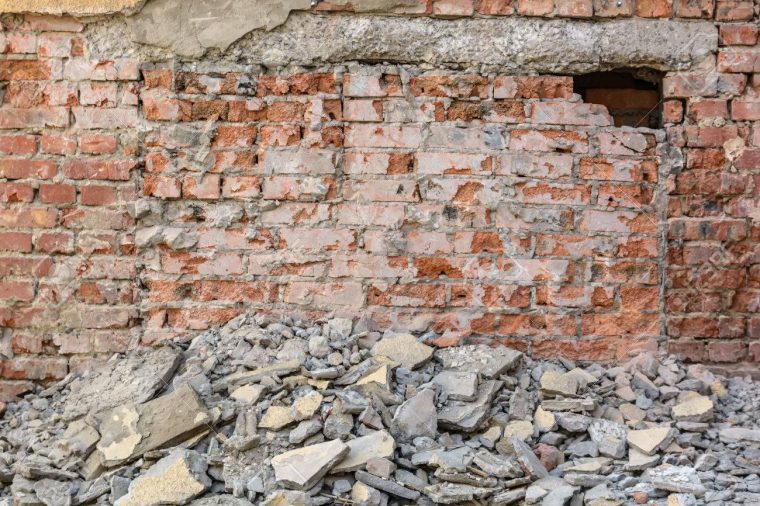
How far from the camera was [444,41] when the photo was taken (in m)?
2.59

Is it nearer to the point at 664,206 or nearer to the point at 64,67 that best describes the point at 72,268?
the point at 64,67

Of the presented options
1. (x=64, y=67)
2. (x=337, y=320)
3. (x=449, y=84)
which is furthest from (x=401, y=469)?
(x=64, y=67)

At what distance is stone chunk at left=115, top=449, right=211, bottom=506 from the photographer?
1.92 m

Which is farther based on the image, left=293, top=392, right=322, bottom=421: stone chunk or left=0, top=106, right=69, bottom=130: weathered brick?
left=0, top=106, right=69, bottom=130: weathered brick

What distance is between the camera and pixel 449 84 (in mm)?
2592

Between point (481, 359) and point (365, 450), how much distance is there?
61 cm

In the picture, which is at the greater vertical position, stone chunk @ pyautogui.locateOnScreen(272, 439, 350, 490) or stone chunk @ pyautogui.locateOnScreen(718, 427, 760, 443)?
stone chunk @ pyautogui.locateOnScreen(272, 439, 350, 490)

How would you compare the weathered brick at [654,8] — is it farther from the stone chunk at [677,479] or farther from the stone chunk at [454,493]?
the stone chunk at [454,493]

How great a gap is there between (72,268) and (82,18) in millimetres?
951

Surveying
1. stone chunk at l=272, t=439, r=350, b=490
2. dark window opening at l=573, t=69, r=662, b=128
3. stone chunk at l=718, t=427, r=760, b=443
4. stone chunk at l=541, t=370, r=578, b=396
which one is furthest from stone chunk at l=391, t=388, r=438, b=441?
dark window opening at l=573, t=69, r=662, b=128

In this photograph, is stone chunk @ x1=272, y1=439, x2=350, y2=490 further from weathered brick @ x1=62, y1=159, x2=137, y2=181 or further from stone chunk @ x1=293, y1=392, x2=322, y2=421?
weathered brick @ x1=62, y1=159, x2=137, y2=181

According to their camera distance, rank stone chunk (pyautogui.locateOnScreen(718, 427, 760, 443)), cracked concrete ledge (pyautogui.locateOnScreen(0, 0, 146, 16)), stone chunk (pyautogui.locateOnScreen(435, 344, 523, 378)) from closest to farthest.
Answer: stone chunk (pyautogui.locateOnScreen(718, 427, 760, 443))
stone chunk (pyautogui.locateOnScreen(435, 344, 523, 378))
cracked concrete ledge (pyautogui.locateOnScreen(0, 0, 146, 16))

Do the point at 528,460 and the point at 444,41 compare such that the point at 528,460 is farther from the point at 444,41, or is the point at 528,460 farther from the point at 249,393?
the point at 444,41

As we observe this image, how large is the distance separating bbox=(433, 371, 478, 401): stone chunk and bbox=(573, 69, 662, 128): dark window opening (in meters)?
1.21
